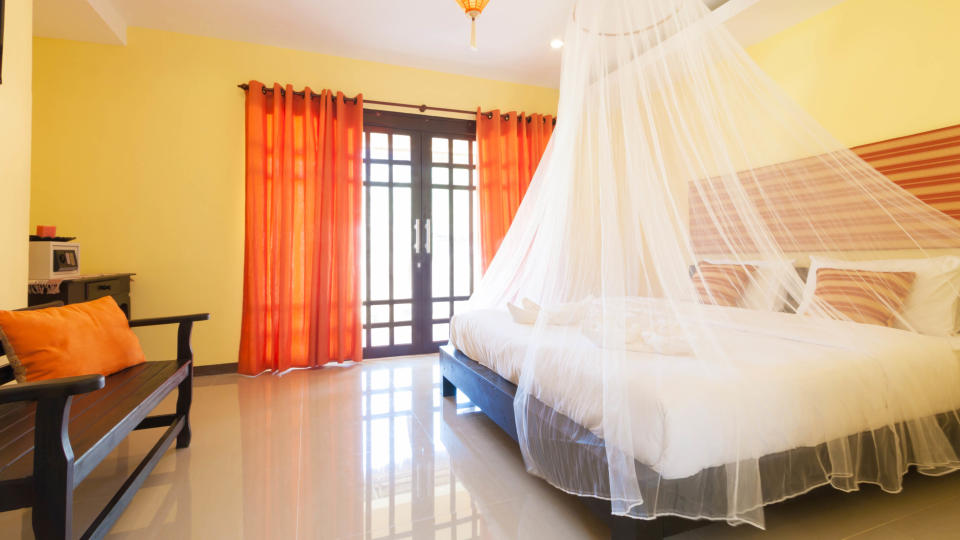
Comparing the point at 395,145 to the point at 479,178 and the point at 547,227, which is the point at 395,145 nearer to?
the point at 479,178

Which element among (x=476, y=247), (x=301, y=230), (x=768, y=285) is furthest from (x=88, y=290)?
(x=768, y=285)

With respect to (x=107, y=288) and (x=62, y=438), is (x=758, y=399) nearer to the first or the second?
(x=62, y=438)

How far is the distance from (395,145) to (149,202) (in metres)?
2.09

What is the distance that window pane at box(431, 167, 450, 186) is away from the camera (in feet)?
14.1

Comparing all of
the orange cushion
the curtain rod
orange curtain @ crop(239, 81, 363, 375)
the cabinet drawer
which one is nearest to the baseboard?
orange curtain @ crop(239, 81, 363, 375)

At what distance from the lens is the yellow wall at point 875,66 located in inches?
88.9

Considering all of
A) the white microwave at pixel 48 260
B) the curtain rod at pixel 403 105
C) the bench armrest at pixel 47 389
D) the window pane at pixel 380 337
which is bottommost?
the window pane at pixel 380 337

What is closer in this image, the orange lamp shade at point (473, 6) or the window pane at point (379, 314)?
the orange lamp shade at point (473, 6)

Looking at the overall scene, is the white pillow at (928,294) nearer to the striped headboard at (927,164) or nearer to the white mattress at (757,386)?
the white mattress at (757,386)

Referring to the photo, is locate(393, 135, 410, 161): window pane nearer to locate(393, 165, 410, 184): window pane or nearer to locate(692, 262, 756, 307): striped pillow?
locate(393, 165, 410, 184): window pane

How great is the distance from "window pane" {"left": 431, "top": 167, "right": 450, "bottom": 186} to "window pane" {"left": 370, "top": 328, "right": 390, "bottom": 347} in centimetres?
158

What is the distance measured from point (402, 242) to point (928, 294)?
11.9 ft

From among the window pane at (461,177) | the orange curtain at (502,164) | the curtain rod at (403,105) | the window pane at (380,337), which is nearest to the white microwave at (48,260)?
the curtain rod at (403,105)

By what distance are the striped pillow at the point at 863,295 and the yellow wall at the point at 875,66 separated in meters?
1.05
